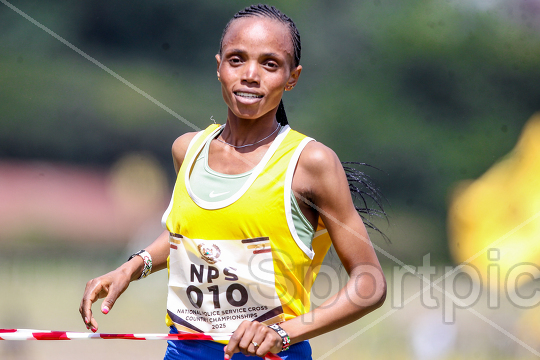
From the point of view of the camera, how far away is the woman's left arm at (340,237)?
57.7 inches

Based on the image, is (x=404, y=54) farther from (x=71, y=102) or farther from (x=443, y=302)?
(x=71, y=102)

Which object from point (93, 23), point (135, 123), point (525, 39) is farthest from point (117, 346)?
point (525, 39)

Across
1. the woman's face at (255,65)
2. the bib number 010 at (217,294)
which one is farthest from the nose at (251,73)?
the bib number 010 at (217,294)

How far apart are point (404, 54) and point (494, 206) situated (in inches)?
63.5

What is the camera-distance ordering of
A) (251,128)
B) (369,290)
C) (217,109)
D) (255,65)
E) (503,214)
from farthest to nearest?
(217,109) → (503,214) → (251,128) → (255,65) → (369,290)

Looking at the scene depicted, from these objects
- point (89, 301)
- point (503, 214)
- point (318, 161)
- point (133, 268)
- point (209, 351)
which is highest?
point (503, 214)

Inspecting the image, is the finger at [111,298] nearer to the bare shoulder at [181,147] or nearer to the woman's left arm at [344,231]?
the bare shoulder at [181,147]

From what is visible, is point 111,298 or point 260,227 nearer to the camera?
point 260,227

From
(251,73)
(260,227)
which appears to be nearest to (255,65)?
(251,73)

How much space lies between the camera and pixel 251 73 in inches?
61.7

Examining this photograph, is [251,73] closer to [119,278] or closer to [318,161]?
[318,161]

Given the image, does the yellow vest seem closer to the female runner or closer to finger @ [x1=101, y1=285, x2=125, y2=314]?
the female runner

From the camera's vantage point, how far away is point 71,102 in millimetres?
5352

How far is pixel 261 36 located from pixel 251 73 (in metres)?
0.11
